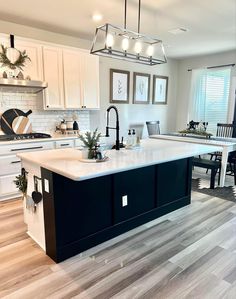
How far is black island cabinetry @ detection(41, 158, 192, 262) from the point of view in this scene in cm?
208

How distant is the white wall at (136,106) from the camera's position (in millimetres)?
5129

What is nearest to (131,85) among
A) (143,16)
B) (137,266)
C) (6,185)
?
(143,16)

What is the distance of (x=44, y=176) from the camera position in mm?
2082

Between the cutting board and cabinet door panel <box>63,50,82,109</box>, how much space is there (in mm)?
737

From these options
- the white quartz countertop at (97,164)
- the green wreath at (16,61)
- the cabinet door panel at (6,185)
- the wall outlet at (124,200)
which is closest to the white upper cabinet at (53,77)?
the green wreath at (16,61)

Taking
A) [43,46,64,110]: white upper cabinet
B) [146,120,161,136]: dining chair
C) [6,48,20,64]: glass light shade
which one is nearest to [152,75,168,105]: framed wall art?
[146,120,161,136]: dining chair

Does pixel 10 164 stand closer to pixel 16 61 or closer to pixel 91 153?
pixel 16 61

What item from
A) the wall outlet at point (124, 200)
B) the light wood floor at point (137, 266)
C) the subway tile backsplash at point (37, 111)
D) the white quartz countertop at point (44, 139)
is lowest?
the light wood floor at point (137, 266)

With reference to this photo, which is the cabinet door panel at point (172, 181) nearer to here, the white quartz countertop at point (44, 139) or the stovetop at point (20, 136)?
the white quartz countertop at point (44, 139)

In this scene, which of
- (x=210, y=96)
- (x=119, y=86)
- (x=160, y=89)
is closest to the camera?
(x=119, y=86)

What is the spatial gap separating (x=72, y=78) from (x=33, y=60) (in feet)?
2.41

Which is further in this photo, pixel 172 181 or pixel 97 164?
pixel 172 181

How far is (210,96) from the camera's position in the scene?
6.06 metres

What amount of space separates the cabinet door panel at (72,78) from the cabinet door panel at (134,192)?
2.24m
